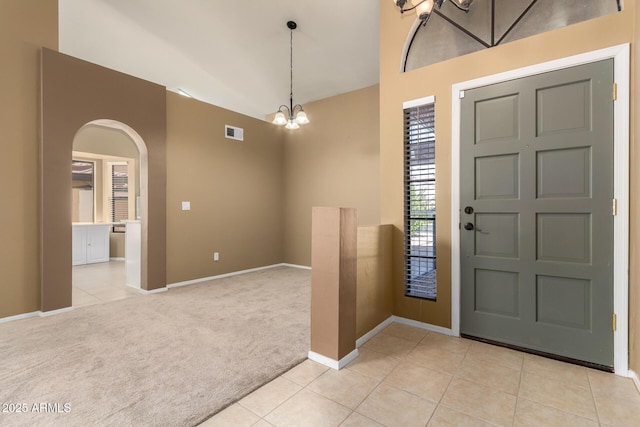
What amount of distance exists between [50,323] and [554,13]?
17.9 feet

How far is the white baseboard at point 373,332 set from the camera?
247 centimetres

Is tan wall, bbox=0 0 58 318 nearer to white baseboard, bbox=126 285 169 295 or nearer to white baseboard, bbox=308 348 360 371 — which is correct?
white baseboard, bbox=126 285 169 295

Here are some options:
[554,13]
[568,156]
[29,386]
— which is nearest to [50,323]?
[29,386]

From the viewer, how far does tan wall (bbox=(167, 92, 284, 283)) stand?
439 cm

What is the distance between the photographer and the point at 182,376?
78.7 inches

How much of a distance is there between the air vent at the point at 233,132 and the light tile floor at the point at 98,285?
290 centimetres

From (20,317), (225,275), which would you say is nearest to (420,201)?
(225,275)

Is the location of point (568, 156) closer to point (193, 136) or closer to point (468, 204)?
point (468, 204)

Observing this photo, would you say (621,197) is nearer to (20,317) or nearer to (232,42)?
(232,42)

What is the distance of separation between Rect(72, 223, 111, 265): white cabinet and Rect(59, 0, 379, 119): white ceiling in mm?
3520

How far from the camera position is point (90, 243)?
6.36 meters

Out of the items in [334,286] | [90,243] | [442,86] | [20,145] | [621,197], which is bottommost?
[90,243]

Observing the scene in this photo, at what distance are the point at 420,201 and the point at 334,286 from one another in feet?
4.49

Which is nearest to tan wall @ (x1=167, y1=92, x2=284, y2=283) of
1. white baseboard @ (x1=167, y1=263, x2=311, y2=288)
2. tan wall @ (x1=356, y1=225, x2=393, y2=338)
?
white baseboard @ (x1=167, y1=263, x2=311, y2=288)
